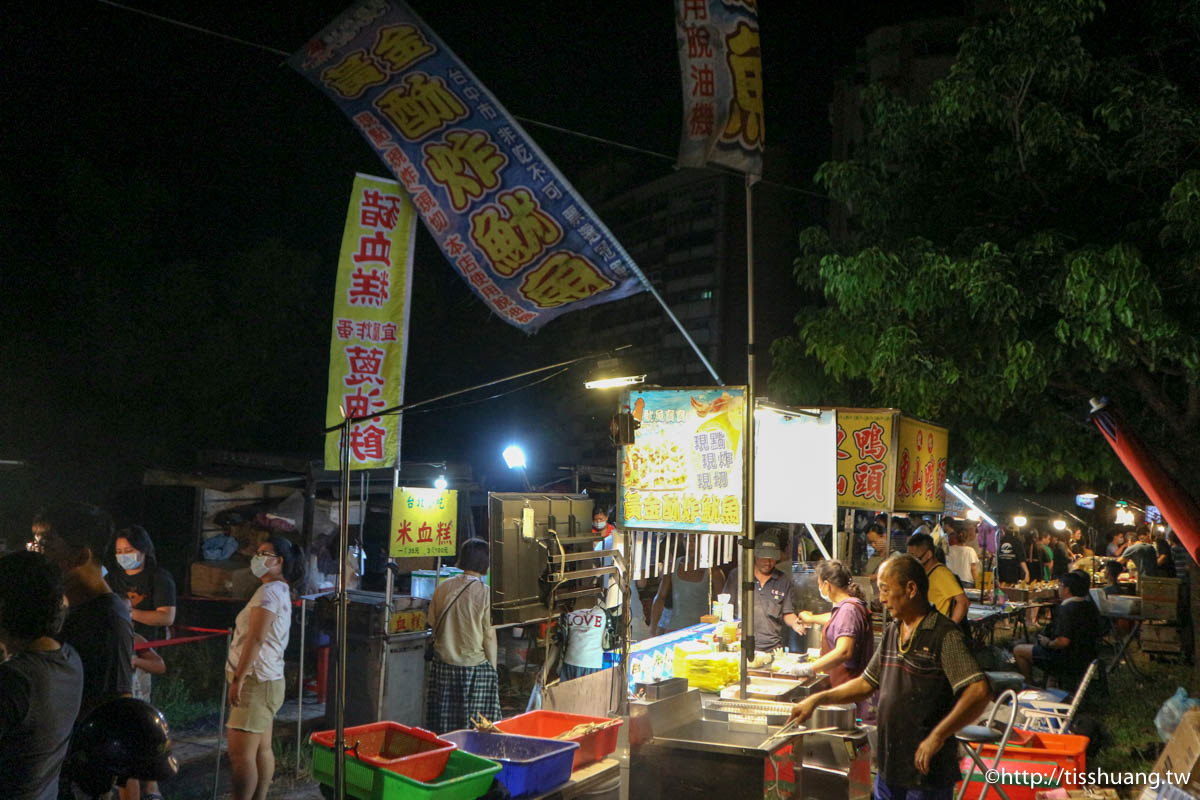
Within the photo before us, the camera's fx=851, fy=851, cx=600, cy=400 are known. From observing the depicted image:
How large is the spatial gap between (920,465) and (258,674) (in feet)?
21.5

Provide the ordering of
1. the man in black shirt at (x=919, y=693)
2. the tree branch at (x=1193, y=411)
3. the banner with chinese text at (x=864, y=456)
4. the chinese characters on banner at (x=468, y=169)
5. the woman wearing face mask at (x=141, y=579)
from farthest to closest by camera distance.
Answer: the tree branch at (x=1193, y=411) → the banner with chinese text at (x=864, y=456) → the chinese characters on banner at (x=468, y=169) → the woman wearing face mask at (x=141, y=579) → the man in black shirt at (x=919, y=693)

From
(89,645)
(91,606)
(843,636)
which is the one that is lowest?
(843,636)

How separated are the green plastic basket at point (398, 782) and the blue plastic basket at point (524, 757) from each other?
0.18 m

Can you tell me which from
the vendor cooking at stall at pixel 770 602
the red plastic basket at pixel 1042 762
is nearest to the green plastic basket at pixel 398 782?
the vendor cooking at stall at pixel 770 602

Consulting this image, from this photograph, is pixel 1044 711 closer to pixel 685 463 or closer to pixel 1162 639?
pixel 685 463

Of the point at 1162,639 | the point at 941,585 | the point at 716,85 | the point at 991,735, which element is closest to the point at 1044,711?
the point at 941,585

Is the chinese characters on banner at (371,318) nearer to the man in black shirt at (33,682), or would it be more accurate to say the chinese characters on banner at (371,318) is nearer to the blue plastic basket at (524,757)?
the blue plastic basket at (524,757)

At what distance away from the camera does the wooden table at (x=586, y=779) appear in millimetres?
5522

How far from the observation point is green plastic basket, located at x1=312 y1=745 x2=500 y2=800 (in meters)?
4.82

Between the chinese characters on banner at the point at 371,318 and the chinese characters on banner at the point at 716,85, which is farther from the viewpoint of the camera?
the chinese characters on banner at the point at 371,318

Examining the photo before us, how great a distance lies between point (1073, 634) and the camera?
9742mm

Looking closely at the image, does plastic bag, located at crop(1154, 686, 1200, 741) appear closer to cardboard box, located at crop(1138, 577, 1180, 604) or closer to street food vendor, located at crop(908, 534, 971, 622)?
street food vendor, located at crop(908, 534, 971, 622)

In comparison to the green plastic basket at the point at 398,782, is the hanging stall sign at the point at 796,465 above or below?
above

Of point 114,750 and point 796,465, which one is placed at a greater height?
point 796,465
